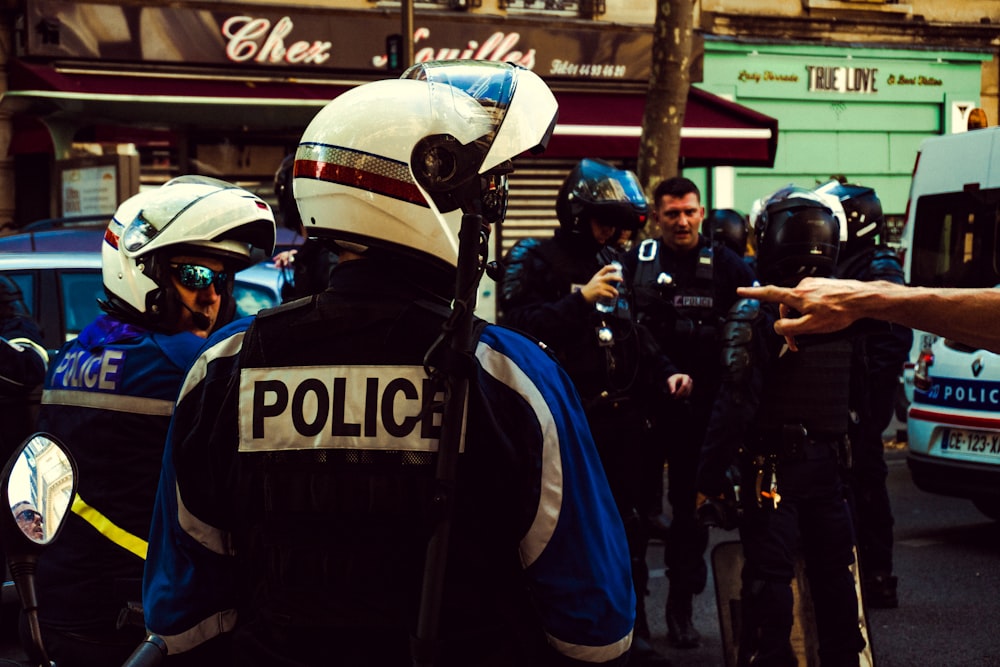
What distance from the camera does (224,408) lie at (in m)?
2.13

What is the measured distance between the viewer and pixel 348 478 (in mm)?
2018

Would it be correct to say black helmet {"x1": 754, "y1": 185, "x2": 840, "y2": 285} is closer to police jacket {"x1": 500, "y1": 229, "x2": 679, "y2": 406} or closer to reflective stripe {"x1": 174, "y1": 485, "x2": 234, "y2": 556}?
police jacket {"x1": 500, "y1": 229, "x2": 679, "y2": 406}

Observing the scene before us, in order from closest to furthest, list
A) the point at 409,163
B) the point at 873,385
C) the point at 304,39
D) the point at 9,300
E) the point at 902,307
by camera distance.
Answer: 1. the point at 409,163
2. the point at 902,307
3. the point at 9,300
4. the point at 873,385
5. the point at 304,39

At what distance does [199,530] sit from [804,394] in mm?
2786

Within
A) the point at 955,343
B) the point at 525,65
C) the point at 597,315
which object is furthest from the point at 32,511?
the point at 525,65

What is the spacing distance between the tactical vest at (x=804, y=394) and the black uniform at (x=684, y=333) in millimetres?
1390

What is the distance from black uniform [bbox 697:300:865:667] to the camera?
172 inches

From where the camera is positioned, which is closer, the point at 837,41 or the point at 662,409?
the point at 662,409

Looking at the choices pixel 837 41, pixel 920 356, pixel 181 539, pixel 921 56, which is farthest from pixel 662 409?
pixel 921 56

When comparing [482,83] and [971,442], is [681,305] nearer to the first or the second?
[971,442]

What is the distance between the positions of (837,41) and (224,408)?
58.2ft

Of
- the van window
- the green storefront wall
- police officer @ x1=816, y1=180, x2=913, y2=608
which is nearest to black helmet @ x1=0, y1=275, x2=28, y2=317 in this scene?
police officer @ x1=816, y1=180, x2=913, y2=608

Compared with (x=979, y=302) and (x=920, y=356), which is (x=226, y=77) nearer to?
(x=920, y=356)

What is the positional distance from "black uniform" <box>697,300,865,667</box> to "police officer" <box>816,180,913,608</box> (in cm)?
120
